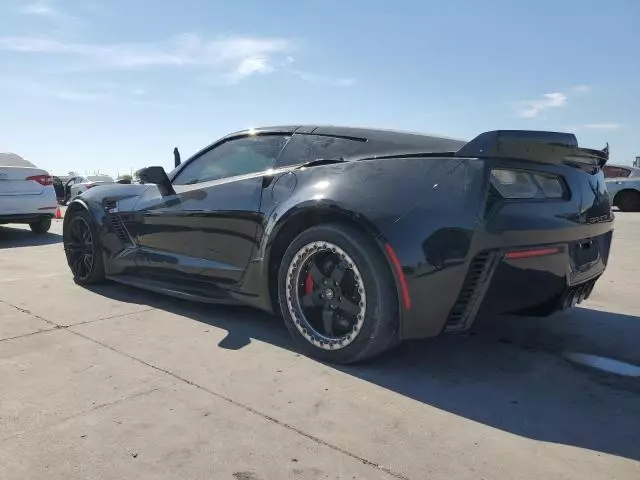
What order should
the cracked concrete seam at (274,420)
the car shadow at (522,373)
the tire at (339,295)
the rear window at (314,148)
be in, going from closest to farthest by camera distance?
the cracked concrete seam at (274,420) → the car shadow at (522,373) → the tire at (339,295) → the rear window at (314,148)

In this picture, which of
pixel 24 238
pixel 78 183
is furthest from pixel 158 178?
pixel 78 183

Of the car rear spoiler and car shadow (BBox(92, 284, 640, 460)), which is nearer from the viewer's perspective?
car shadow (BBox(92, 284, 640, 460))

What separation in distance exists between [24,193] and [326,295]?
728 cm

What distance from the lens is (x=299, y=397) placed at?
2.55 metres

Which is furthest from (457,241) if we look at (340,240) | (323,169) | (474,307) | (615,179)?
(615,179)

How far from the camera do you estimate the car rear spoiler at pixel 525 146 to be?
262 cm

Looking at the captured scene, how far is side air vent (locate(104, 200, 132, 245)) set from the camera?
4.47m

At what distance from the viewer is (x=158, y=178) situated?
13.6ft

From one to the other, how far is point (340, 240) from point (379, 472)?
122 centimetres

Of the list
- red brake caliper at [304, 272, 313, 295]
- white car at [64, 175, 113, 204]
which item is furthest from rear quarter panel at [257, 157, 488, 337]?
white car at [64, 175, 113, 204]

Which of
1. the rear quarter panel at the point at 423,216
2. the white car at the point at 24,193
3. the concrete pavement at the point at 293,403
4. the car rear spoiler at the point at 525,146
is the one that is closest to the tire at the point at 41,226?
the white car at the point at 24,193

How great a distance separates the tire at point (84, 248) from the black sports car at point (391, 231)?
1.27 m

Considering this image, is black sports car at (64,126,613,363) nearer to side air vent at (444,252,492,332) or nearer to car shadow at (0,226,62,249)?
side air vent at (444,252,492,332)

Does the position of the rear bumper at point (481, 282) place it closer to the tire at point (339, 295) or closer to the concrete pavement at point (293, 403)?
the tire at point (339, 295)
